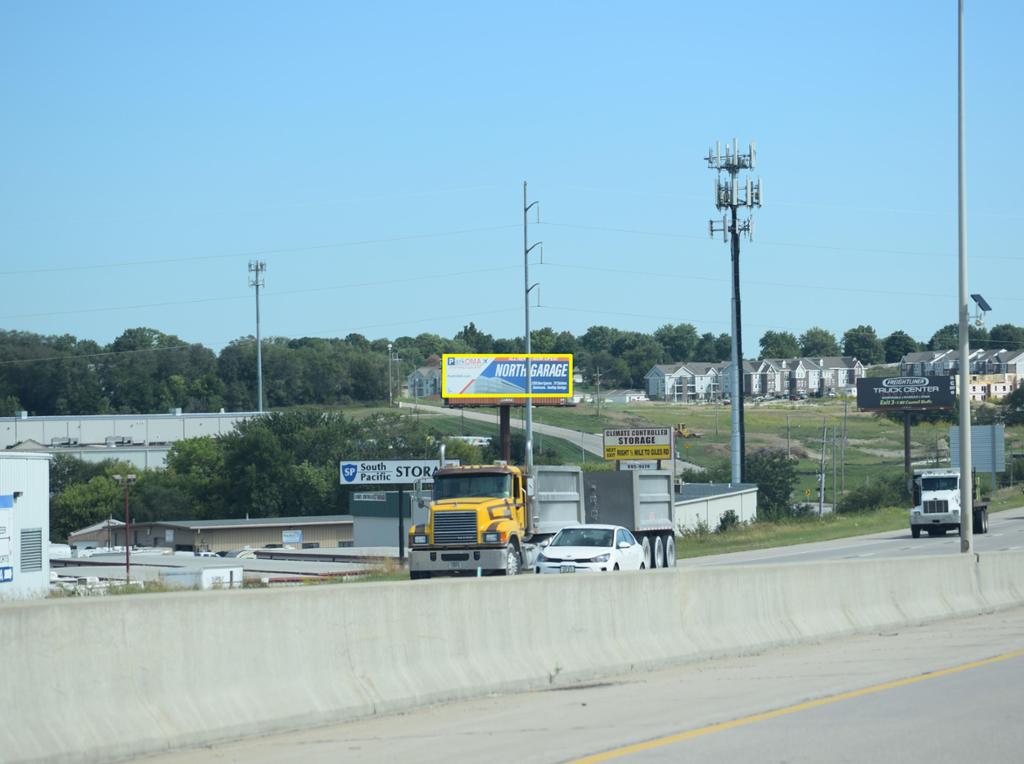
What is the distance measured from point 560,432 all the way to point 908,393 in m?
46.9

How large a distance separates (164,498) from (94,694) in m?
113

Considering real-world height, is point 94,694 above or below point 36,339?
below

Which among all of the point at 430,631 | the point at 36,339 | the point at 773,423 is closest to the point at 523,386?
the point at 430,631

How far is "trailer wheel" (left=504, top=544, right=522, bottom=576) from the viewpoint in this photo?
29703 mm

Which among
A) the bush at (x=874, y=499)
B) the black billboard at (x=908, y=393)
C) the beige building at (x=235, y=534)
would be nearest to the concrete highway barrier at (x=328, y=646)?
the bush at (x=874, y=499)

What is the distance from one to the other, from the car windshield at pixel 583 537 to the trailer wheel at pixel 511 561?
42.2 inches

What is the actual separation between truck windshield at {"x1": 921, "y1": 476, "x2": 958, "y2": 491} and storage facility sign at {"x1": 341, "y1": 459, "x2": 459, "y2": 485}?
65.1 ft

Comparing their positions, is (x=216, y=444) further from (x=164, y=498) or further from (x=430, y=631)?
(x=430, y=631)

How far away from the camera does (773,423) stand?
167 metres

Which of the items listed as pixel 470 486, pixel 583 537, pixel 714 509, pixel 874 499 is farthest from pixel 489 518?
pixel 874 499

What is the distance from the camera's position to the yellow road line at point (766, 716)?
947 cm

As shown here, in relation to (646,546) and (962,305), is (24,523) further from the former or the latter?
(962,305)

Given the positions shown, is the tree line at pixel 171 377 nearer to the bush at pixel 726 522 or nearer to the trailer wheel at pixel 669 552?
the bush at pixel 726 522

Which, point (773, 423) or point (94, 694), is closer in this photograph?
point (94, 694)
